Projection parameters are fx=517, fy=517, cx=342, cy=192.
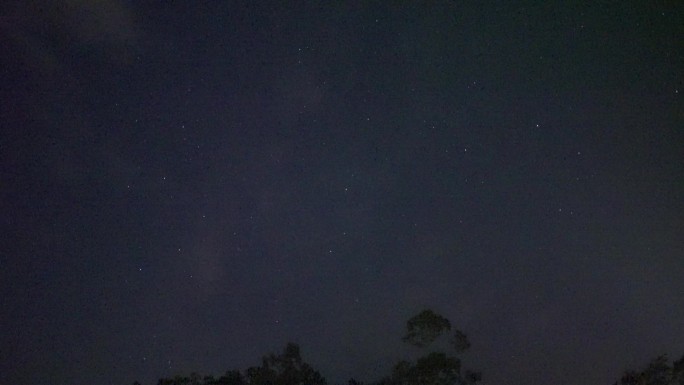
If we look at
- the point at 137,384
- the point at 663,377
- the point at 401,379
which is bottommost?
the point at 663,377

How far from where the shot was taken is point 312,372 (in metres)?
28.5

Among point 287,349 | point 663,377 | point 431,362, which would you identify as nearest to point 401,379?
point 431,362

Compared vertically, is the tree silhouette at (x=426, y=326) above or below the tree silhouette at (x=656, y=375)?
above

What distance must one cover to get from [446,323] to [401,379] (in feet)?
12.1

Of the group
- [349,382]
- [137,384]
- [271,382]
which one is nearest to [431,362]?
[349,382]

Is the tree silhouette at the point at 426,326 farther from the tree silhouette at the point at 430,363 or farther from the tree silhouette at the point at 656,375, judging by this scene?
the tree silhouette at the point at 656,375

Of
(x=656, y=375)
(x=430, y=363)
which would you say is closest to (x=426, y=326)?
(x=430, y=363)

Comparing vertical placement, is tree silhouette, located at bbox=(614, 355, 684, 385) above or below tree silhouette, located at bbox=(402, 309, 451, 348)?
below

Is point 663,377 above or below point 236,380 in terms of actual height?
below

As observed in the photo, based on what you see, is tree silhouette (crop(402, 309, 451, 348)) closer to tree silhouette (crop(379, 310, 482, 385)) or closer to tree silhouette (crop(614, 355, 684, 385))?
tree silhouette (crop(379, 310, 482, 385))

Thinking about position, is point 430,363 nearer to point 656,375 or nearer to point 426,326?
point 426,326

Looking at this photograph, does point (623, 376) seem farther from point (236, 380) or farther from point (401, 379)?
point (236, 380)

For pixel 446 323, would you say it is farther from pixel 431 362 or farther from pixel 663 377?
pixel 663 377

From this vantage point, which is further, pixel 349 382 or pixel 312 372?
pixel 312 372
